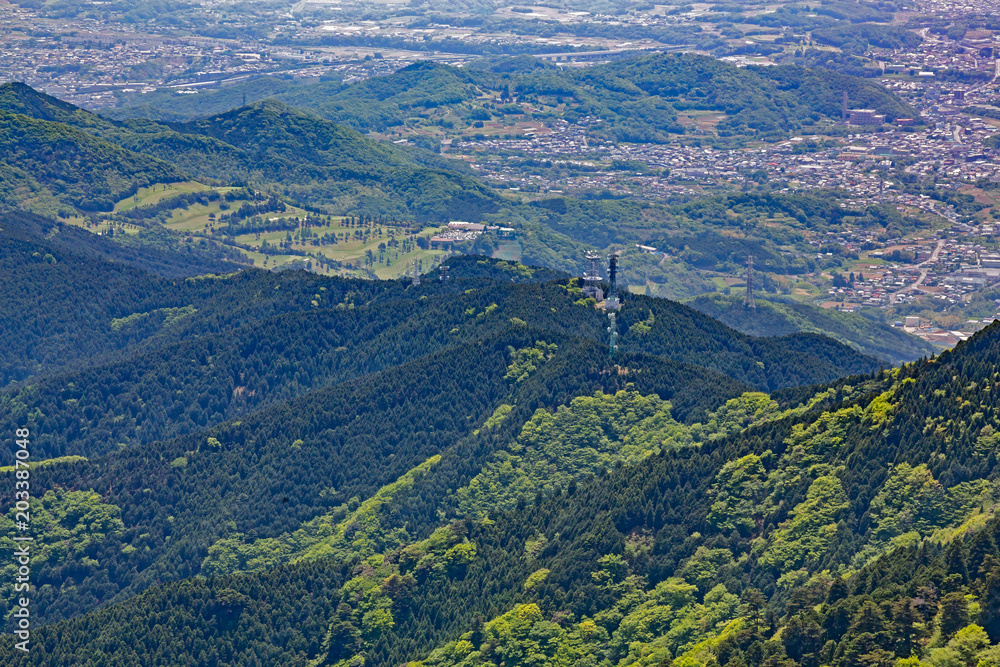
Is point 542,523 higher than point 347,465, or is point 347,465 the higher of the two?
point 542,523

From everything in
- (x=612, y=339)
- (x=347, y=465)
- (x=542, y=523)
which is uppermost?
(x=612, y=339)

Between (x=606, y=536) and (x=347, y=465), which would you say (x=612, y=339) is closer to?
(x=347, y=465)

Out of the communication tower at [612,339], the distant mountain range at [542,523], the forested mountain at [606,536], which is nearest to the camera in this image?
the forested mountain at [606,536]

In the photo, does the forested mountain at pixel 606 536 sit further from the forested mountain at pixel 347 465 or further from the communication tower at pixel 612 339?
the communication tower at pixel 612 339

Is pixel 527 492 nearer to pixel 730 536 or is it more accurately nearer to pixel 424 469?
pixel 424 469

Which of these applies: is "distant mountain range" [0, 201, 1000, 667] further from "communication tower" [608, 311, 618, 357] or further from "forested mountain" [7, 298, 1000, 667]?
"communication tower" [608, 311, 618, 357]

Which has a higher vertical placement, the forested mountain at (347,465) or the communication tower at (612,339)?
the communication tower at (612,339)

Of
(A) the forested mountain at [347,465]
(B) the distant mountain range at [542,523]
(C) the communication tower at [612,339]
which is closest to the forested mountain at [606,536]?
(B) the distant mountain range at [542,523]

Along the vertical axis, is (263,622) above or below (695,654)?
below

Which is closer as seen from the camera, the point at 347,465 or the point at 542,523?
the point at 542,523

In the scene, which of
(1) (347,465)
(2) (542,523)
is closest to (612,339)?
(1) (347,465)

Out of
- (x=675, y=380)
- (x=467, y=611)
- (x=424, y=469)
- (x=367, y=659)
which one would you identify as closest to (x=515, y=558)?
(x=467, y=611)
